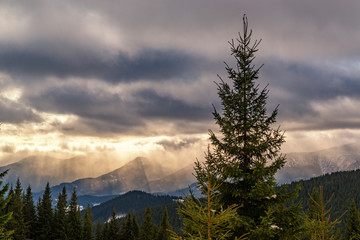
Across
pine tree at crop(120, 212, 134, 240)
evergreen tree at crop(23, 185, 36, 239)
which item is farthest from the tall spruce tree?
pine tree at crop(120, 212, 134, 240)

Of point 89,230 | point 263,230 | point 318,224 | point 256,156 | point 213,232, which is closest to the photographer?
point 213,232

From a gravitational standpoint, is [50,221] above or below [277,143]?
below

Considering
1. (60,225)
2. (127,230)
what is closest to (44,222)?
(60,225)

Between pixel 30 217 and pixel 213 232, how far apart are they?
68080 millimetres

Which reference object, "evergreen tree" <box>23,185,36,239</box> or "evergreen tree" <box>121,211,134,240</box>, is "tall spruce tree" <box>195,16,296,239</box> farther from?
"evergreen tree" <box>121,211,134,240</box>

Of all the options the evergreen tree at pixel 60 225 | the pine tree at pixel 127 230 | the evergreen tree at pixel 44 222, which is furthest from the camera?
the pine tree at pixel 127 230

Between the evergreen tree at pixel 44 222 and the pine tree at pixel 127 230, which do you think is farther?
the pine tree at pixel 127 230

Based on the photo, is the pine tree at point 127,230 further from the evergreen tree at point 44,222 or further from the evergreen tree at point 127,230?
Answer: the evergreen tree at point 44,222

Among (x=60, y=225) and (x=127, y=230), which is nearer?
(x=60, y=225)

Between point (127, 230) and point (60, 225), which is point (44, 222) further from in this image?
point (127, 230)

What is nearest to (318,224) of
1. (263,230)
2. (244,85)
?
(263,230)

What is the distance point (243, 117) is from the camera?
15430 millimetres

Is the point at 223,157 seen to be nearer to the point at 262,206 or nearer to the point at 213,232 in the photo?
the point at 262,206

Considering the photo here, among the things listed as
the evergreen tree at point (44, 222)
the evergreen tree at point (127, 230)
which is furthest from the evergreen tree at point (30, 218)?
the evergreen tree at point (127, 230)
